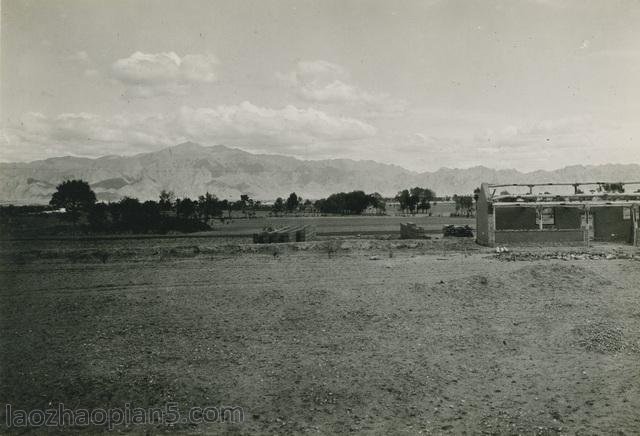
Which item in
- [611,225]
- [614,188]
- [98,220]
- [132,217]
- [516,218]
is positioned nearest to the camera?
[516,218]

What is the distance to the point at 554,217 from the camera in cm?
→ 2873

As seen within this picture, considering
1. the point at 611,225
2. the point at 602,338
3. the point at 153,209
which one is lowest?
the point at 602,338

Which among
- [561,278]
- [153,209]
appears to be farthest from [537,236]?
[153,209]

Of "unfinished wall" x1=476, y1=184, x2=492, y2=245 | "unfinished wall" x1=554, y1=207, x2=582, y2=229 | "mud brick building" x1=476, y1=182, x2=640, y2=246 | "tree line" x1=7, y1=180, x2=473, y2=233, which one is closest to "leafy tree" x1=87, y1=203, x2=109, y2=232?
"tree line" x1=7, y1=180, x2=473, y2=233

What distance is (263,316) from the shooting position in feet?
39.6

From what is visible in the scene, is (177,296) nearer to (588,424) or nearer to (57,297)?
(57,297)

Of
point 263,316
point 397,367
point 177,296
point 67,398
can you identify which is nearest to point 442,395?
point 397,367

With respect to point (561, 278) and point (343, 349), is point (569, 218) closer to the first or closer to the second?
point (561, 278)

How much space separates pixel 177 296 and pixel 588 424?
1049 centimetres

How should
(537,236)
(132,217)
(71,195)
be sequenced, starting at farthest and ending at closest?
1. (71,195)
2. (132,217)
3. (537,236)

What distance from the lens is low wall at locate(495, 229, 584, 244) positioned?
26.9 m

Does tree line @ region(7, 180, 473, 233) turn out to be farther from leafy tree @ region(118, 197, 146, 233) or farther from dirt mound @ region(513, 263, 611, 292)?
dirt mound @ region(513, 263, 611, 292)

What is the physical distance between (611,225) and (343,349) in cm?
2596

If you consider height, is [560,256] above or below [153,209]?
below
